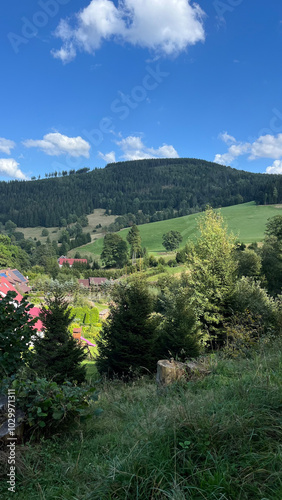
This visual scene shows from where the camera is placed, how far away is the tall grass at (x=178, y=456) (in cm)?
213

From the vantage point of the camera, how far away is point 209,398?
3475 millimetres

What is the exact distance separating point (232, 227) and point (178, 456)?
3503 inches

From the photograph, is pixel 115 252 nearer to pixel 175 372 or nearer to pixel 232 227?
pixel 232 227

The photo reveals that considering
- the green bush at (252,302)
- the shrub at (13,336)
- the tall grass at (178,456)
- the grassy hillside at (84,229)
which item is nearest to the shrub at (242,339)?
the tall grass at (178,456)

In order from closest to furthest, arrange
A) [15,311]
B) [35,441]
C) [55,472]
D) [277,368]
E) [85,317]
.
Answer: [55,472], [35,441], [277,368], [15,311], [85,317]

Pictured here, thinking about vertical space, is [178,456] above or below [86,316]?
above

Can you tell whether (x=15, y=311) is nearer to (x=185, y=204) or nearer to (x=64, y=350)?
(x=64, y=350)

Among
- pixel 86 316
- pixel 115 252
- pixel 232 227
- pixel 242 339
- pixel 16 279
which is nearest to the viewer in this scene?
pixel 242 339

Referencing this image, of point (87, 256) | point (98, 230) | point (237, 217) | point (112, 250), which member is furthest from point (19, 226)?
point (237, 217)

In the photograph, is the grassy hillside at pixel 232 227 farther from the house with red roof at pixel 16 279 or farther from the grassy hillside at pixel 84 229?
the house with red roof at pixel 16 279

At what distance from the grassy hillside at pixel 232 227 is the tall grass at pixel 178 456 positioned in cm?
7095

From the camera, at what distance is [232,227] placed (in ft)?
284

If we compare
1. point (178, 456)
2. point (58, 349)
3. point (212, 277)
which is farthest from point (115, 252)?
point (178, 456)

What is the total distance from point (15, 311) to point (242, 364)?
4201 millimetres
